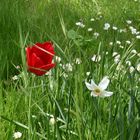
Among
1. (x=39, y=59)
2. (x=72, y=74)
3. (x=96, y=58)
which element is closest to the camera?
(x=39, y=59)

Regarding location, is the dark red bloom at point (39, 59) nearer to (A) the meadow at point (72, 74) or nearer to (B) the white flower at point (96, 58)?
(A) the meadow at point (72, 74)

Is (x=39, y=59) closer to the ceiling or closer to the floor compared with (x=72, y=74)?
closer to the ceiling

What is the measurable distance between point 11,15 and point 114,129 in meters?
2.14

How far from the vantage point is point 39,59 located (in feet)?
4.76

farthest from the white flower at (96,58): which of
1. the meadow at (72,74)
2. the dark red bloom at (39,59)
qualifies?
the dark red bloom at (39,59)

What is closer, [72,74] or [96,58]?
[72,74]

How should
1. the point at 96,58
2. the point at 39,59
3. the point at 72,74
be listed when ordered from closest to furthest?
the point at 39,59
the point at 72,74
the point at 96,58

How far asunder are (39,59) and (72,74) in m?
0.45

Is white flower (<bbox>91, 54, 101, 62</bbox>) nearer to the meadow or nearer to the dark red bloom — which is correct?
the meadow

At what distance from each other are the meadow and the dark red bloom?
3 cm

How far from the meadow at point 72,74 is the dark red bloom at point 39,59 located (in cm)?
3

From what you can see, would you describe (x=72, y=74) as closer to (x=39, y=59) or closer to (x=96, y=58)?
(x=96, y=58)

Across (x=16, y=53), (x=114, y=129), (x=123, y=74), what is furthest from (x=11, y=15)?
(x=114, y=129)

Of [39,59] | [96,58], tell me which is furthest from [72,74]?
[39,59]
